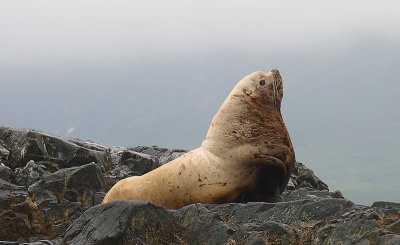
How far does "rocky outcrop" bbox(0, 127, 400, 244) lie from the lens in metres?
6.72

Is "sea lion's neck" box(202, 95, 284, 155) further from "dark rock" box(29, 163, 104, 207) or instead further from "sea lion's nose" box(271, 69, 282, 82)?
"dark rock" box(29, 163, 104, 207)

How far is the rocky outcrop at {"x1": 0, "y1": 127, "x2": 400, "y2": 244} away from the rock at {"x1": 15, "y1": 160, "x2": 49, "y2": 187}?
2 centimetres

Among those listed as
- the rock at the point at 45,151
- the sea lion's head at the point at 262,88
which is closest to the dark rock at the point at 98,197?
the rock at the point at 45,151

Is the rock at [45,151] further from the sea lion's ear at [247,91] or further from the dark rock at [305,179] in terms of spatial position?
the sea lion's ear at [247,91]

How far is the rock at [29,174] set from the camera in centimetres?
1255

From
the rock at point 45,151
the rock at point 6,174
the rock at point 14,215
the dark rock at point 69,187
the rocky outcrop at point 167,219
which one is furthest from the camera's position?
the rock at point 45,151

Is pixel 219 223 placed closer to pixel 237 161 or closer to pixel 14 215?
pixel 237 161

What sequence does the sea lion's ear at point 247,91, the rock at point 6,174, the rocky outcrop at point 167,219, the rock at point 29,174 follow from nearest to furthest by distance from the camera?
the rocky outcrop at point 167,219 < the sea lion's ear at point 247,91 < the rock at point 6,174 < the rock at point 29,174

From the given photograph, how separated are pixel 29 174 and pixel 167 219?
551cm

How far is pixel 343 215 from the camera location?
710 centimetres

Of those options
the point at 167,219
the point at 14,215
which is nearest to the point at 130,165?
the point at 14,215

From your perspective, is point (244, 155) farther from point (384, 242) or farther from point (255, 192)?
point (384, 242)

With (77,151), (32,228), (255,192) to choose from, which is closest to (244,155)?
(255,192)

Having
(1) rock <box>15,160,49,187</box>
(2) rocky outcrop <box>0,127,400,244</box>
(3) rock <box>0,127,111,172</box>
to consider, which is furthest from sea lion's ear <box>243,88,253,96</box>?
(3) rock <box>0,127,111,172</box>
